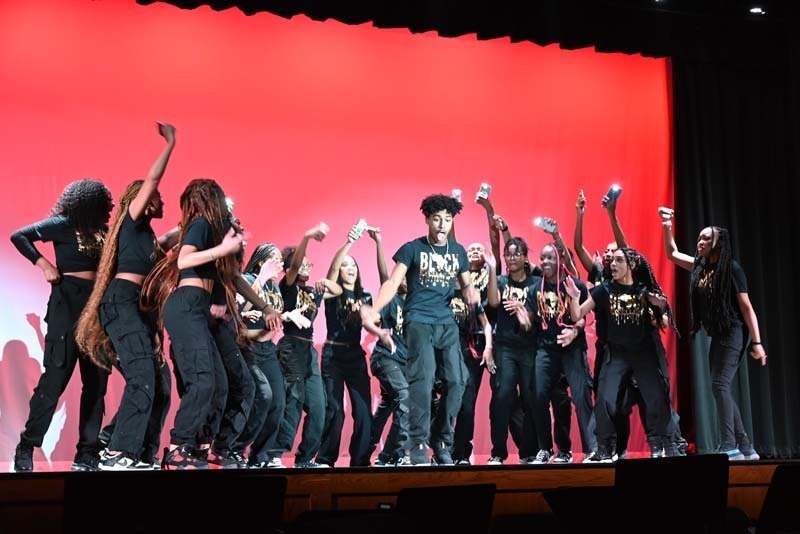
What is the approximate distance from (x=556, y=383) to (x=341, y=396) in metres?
1.67

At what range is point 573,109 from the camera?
9250 millimetres

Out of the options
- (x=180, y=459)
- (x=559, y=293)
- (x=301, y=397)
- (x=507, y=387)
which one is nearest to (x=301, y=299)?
(x=301, y=397)

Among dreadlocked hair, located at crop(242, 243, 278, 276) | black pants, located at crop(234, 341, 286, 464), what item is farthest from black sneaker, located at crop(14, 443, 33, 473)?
dreadlocked hair, located at crop(242, 243, 278, 276)

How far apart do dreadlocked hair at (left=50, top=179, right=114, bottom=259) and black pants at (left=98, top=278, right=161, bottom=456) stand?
50cm

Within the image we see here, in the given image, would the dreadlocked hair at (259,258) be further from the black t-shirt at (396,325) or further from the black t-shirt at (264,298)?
the black t-shirt at (396,325)

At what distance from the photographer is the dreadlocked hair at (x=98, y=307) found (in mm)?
5523

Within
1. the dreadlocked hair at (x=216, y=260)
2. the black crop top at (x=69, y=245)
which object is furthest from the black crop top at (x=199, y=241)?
the black crop top at (x=69, y=245)

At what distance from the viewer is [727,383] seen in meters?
7.12

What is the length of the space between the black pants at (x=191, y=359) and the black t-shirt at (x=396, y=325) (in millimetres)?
2158

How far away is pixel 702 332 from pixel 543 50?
3054 mm

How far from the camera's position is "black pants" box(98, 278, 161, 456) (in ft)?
17.1

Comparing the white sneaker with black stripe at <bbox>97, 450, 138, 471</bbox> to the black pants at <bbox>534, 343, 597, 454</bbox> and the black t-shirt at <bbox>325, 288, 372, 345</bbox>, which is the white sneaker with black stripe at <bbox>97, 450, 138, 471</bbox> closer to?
the black t-shirt at <bbox>325, 288, 372, 345</bbox>

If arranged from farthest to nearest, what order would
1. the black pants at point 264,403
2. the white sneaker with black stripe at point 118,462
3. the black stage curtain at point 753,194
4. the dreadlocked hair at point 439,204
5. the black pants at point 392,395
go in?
the black stage curtain at point 753,194, the black pants at point 392,395, the dreadlocked hair at point 439,204, the black pants at point 264,403, the white sneaker with black stripe at point 118,462

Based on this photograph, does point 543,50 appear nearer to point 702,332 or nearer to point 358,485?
point 702,332
